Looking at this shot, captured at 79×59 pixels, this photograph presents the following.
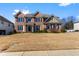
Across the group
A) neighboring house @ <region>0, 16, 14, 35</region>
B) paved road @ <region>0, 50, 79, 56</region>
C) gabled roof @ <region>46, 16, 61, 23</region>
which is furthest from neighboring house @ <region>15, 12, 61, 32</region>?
paved road @ <region>0, 50, 79, 56</region>

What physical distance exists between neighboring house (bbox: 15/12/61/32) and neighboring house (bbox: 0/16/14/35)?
13 centimetres

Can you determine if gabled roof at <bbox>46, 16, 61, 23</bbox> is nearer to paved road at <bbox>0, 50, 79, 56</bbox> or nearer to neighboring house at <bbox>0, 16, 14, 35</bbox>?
paved road at <bbox>0, 50, 79, 56</bbox>

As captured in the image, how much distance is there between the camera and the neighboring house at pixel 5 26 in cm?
624

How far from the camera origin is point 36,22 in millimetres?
6289

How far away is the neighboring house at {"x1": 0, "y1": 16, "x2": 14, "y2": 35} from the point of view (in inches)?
246

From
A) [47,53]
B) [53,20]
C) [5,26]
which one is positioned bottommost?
[47,53]

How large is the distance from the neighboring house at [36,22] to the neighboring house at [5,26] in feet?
0.44

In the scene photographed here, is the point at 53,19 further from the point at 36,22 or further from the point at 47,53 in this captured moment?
the point at 47,53

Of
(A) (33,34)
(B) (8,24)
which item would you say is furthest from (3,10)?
(A) (33,34)

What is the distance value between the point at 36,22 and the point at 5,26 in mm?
688

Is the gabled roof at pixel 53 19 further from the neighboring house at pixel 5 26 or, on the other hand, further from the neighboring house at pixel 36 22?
the neighboring house at pixel 5 26

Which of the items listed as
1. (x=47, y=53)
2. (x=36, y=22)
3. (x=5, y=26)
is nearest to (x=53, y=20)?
(x=36, y=22)

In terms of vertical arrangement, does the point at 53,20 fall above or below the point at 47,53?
above

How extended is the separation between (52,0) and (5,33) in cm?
126
